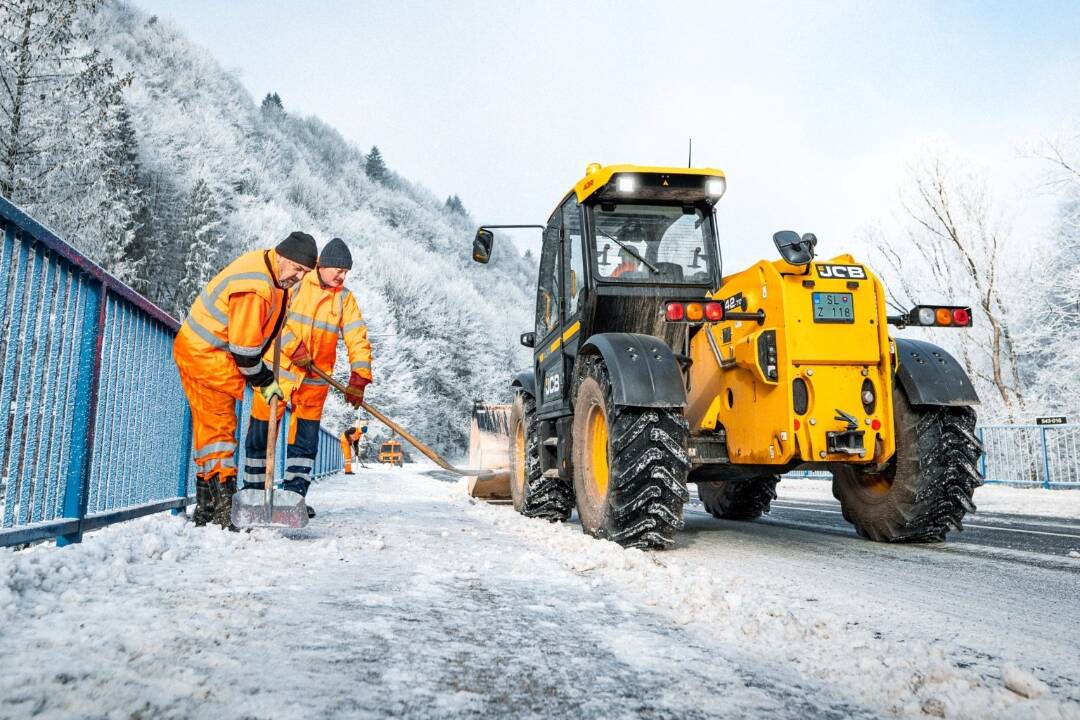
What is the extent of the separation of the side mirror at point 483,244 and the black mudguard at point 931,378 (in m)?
3.16

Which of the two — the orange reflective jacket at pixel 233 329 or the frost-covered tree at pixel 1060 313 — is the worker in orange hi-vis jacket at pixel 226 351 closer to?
the orange reflective jacket at pixel 233 329

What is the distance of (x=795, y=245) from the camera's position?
14.0 ft

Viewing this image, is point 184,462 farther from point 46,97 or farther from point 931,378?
point 46,97

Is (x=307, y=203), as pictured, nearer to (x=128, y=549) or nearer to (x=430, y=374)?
(x=430, y=374)

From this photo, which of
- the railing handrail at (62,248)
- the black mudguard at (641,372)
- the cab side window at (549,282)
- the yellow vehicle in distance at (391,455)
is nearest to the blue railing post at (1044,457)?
the cab side window at (549,282)

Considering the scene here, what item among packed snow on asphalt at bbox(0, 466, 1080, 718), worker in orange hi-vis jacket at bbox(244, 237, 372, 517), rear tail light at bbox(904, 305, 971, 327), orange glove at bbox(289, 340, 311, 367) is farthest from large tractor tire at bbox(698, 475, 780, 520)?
orange glove at bbox(289, 340, 311, 367)

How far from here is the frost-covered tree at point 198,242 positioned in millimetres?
32062

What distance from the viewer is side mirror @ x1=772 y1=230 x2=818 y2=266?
4242 millimetres

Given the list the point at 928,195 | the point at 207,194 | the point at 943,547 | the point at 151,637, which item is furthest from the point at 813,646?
the point at 207,194

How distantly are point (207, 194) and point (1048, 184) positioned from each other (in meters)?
33.2

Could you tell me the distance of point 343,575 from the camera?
3.07 metres

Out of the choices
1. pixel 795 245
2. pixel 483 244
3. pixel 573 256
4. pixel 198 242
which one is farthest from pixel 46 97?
pixel 795 245

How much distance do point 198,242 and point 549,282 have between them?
30.7 metres

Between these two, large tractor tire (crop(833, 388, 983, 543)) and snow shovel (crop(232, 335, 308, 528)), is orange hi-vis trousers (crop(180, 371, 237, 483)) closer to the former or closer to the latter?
snow shovel (crop(232, 335, 308, 528))
